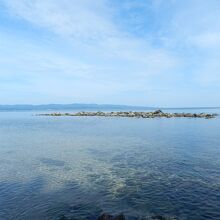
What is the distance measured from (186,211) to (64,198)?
9677 mm

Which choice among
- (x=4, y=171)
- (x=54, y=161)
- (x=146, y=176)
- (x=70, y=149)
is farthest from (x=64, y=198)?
(x=70, y=149)

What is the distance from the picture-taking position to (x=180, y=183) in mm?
26000

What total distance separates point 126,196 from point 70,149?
24.7 meters

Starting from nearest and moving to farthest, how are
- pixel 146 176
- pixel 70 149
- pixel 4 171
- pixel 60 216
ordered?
pixel 60 216 → pixel 146 176 → pixel 4 171 → pixel 70 149

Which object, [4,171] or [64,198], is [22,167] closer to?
[4,171]

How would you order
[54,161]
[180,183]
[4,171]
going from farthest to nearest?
[54,161] → [4,171] → [180,183]

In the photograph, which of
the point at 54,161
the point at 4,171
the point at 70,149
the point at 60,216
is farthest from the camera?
the point at 70,149

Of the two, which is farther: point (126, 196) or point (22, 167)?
point (22, 167)

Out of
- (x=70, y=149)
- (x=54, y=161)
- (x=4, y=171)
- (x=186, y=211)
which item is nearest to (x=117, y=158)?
(x=54, y=161)

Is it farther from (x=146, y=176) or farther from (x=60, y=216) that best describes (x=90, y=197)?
(x=146, y=176)

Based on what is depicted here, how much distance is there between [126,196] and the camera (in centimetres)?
2295

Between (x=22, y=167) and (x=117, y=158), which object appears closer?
(x=22, y=167)

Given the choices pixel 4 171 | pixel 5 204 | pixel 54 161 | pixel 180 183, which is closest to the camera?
pixel 5 204

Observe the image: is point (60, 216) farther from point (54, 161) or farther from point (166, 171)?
point (54, 161)
